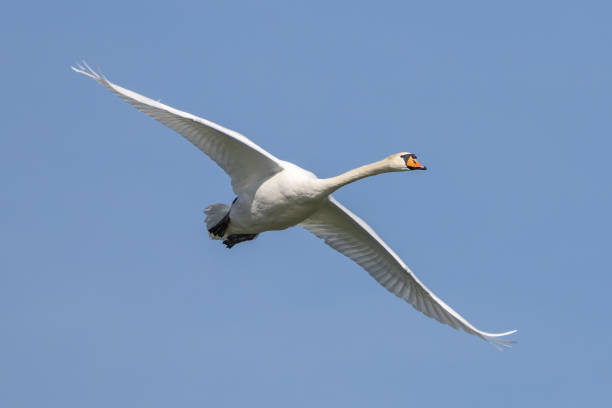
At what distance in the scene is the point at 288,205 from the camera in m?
18.2

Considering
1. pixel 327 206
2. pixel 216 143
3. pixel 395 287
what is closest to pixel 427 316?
pixel 395 287

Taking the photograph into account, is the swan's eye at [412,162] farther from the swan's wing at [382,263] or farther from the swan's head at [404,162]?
the swan's wing at [382,263]

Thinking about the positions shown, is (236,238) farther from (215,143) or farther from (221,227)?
(215,143)

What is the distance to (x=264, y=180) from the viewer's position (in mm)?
18719

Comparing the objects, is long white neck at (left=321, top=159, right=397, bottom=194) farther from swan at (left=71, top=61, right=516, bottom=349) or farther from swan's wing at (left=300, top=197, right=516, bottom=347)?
swan's wing at (left=300, top=197, right=516, bottom=347)

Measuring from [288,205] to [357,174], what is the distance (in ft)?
3.78

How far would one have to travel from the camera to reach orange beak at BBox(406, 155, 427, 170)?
1783 centimetres

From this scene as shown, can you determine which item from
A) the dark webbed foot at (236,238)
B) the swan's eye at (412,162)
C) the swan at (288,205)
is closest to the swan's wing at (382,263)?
the swan at (288,205)

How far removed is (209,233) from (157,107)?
2.54m

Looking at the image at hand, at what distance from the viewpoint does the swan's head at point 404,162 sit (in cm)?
1788

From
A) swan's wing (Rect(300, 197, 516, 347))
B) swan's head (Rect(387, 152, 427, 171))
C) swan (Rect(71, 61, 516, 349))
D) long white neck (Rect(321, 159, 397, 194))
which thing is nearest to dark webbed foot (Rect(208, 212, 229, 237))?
swan (Rect(71, 61, 516, 349))

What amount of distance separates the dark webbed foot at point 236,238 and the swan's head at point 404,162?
10.6 ft

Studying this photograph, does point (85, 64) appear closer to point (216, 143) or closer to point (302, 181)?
point (216, 143)

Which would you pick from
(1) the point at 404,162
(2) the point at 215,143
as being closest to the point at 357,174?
(1) the point at 404,162
